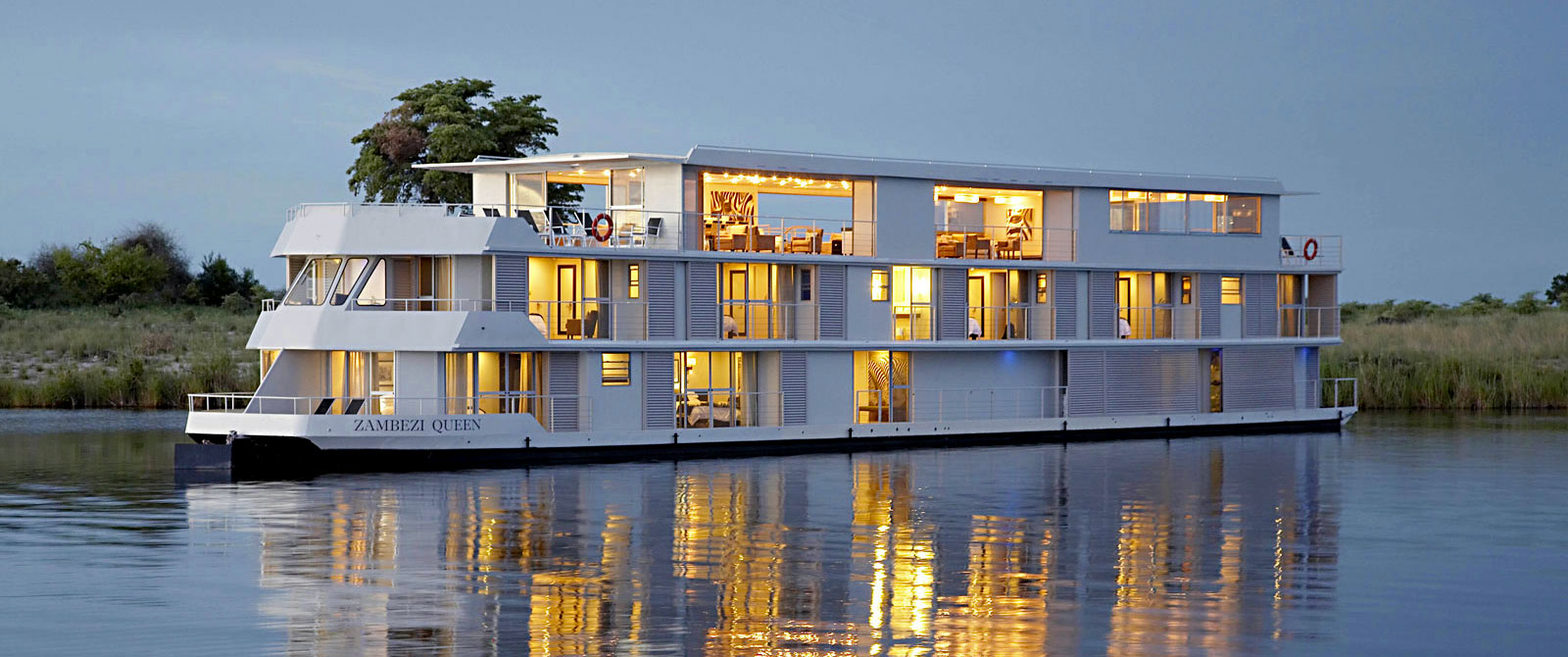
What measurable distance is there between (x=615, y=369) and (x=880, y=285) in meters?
6.11

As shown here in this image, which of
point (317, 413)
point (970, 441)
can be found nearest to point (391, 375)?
point (317, 413)

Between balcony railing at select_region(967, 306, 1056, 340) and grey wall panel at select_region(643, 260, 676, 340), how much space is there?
7.32m

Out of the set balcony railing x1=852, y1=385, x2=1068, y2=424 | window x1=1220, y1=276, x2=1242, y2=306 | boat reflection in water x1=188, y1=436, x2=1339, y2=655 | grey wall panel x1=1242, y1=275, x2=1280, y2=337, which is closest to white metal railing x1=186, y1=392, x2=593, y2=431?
boat reflection in water x1=188, y1=436, x2=1339, y2=655

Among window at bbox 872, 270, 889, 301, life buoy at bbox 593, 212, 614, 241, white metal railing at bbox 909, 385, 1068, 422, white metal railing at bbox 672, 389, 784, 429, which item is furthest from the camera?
white metal railing at bbox 909, 385, 1068, 422

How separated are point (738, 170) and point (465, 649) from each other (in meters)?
19.2

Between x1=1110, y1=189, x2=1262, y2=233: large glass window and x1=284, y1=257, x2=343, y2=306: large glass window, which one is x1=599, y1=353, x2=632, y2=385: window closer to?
x1=284, y1=257, x2=343, y2=306: large glass window

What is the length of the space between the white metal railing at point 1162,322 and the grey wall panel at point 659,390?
11008 millimetres

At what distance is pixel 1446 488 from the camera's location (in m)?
27.0

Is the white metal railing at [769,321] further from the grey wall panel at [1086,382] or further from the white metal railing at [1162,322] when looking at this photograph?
the white metal railing at [1162,322]

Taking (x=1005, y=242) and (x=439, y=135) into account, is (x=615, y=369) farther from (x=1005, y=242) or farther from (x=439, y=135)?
(x=439, y=135)

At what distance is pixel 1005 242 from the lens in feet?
122

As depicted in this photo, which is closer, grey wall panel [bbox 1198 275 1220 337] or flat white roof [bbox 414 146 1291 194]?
flat white roof [bbox 414 146 1291 194]

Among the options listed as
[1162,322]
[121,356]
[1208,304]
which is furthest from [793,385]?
[121,356]

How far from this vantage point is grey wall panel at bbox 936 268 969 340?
35000 mm
